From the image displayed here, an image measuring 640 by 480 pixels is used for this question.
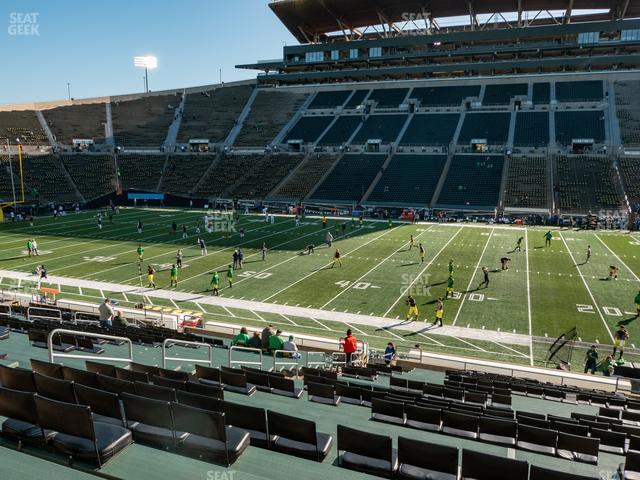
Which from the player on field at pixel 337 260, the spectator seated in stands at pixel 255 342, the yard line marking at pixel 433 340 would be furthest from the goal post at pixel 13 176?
the yard line marking at pixel 433 340

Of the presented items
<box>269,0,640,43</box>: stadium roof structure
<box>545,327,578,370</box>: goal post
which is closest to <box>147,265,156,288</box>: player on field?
<box>545,327,578,370</box>: goal post

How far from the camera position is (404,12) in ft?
234

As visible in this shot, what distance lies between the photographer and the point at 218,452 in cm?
445

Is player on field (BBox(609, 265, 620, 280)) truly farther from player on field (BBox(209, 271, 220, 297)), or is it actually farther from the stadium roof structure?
the stadium roof structure

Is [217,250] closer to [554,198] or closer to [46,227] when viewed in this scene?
[46,227]

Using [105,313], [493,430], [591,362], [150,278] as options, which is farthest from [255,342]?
[150,278]

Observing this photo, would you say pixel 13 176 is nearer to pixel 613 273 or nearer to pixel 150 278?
pixel 150 278

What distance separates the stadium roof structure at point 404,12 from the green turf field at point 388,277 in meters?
41.4

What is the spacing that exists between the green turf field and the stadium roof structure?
136 ft

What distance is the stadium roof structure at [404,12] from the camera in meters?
65.0

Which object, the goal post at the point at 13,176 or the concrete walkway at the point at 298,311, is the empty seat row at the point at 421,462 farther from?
the goal post at the point at 13,176

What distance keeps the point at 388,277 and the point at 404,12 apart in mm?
58682

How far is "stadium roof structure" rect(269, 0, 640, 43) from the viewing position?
65.0 m

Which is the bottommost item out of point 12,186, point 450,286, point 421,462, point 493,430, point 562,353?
point 562,353
